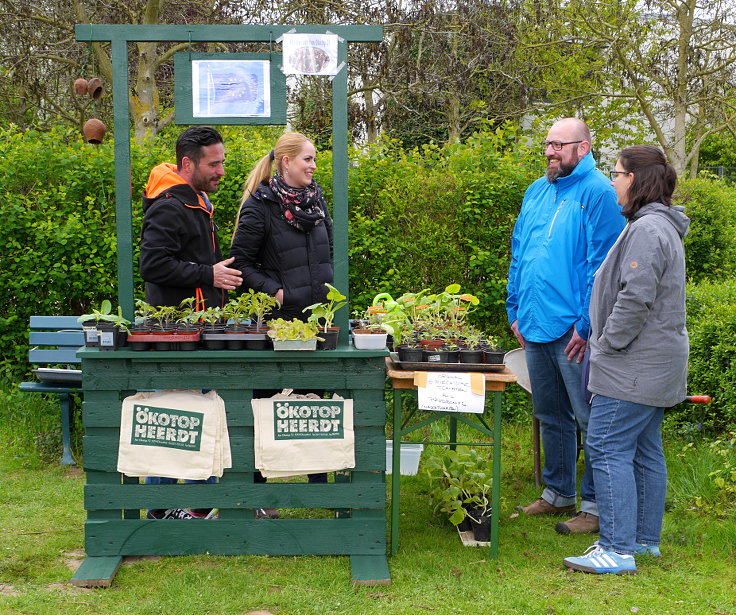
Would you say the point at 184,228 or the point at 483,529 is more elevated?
the point at 184,228

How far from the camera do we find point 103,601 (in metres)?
3.39

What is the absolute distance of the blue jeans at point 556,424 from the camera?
14.3 feet

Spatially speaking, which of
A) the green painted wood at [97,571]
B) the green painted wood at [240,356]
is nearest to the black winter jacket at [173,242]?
the green painted wood at [240,356]

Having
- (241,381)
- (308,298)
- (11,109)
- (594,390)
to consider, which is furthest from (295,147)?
(11,109)

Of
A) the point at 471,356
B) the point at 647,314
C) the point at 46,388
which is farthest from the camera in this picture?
the point at 46,388

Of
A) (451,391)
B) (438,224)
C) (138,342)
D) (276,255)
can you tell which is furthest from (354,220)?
(138,342)

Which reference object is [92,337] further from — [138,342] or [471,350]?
[471,350]

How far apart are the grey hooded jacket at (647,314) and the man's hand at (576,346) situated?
43 cm

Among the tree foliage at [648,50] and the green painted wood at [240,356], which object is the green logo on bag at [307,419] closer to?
the green painted wood at [240,356]

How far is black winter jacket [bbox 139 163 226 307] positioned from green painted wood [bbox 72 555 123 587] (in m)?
1.24

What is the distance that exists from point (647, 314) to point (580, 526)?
1.33 meters

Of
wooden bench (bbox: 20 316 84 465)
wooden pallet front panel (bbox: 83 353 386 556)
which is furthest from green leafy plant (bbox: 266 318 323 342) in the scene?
wooden bench (bbox: 20 316 84 465)

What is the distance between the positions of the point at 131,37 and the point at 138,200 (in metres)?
2.66

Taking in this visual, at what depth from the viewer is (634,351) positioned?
3.63 m
